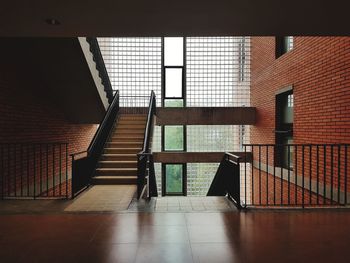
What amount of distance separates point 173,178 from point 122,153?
15.3 feet

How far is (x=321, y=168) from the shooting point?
18.9 ft

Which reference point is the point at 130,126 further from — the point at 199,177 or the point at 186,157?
the point at 199,177

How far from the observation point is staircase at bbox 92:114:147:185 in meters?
6.52

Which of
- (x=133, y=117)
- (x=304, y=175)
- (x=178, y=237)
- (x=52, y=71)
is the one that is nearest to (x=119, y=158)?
(x=133, y=117)

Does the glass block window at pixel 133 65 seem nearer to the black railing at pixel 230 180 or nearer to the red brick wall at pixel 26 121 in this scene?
the red brick wall at pixel 26 121

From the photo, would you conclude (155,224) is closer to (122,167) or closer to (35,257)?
(35,257)

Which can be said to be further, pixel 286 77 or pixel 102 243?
pixel 286 77

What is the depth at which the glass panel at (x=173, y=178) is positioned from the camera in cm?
1174

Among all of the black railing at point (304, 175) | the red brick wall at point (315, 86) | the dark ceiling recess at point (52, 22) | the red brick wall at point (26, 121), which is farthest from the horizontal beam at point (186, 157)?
the dark ceiling recess at point (52, 22)

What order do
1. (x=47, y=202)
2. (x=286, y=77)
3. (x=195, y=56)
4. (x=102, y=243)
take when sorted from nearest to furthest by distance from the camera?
(x=102, y=243)
(x=47, y=202)
(x=286, y=77)
(x=195, y=56)

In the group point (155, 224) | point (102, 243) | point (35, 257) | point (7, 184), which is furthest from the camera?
point (7, 184)

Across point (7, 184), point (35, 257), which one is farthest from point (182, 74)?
point (35, 257)

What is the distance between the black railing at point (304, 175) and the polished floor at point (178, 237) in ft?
2.02

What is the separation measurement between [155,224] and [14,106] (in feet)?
12.9
